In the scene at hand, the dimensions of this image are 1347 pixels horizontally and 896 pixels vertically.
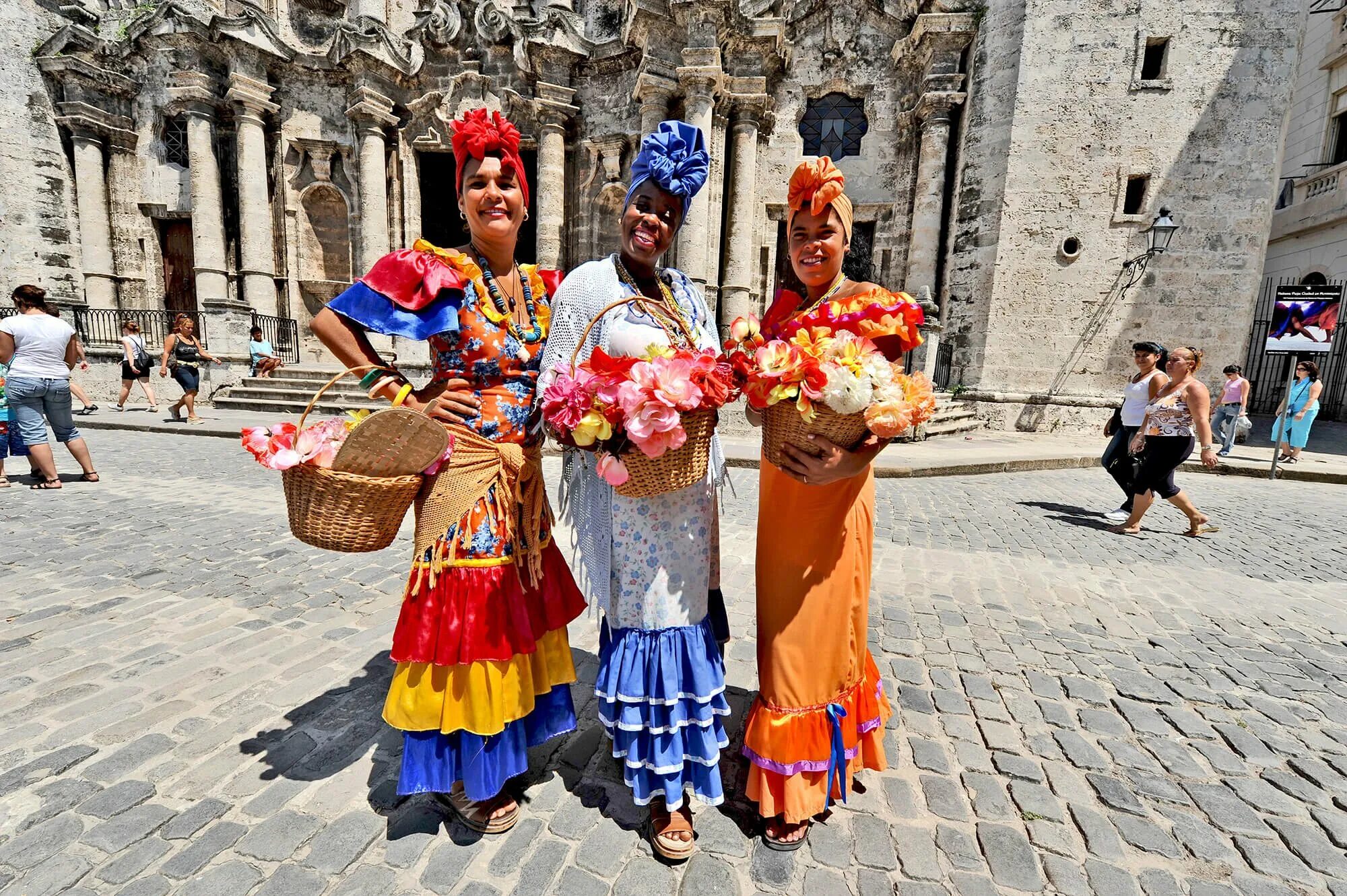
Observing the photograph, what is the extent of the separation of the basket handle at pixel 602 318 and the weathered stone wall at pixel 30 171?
22.2 metres

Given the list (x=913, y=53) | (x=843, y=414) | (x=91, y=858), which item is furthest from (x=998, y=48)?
(x=91, y=858)

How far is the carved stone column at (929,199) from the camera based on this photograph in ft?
46.1

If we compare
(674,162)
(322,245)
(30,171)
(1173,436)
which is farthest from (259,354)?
(1173,436)

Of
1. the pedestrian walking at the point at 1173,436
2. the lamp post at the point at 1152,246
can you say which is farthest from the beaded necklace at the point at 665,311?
the lamp post at the point at 1152,246

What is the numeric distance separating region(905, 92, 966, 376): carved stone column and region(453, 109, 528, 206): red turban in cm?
1344

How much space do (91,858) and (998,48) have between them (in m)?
18.5

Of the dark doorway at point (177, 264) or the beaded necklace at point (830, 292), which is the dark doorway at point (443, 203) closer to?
the dark doorway at point (177, 264)

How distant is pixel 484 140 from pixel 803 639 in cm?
208

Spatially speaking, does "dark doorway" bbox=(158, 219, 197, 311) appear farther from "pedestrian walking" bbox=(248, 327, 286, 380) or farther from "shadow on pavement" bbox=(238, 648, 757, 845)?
"shadow on pavement" bbox=(238, 648, 757, 845)

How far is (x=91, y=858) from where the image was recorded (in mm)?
1872

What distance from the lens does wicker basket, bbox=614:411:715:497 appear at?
176 cm

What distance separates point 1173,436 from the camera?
6.07m

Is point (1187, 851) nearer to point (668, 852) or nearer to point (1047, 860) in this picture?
point (1047, 860)

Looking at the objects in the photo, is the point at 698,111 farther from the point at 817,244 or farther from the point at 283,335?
the point at 283,335
